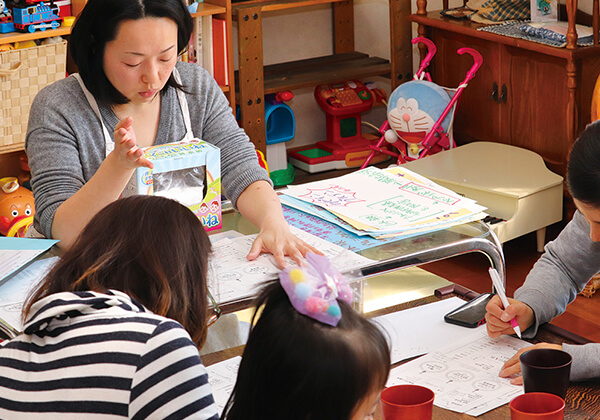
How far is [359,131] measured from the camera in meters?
4.16

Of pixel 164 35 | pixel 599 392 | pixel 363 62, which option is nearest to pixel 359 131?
pixel 363 62

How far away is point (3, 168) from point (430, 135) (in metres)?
1.84

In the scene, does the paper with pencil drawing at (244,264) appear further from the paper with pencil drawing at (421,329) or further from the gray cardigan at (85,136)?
the gray cardigan at (85,136)

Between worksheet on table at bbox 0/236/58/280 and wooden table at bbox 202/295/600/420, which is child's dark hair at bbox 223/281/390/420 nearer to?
wooden table at bbox 202/295/600/420

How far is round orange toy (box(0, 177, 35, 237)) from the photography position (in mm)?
3061

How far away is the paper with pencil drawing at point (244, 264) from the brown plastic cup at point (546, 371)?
0.34m

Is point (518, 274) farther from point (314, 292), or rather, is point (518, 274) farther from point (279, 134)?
point (314, 292)

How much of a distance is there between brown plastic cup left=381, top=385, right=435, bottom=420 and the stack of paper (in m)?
0.47

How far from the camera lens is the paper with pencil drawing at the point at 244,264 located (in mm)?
1274

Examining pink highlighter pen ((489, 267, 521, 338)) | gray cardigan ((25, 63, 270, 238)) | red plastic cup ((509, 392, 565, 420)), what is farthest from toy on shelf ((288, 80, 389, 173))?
red plastic cup ((509, 392, 565, 420))

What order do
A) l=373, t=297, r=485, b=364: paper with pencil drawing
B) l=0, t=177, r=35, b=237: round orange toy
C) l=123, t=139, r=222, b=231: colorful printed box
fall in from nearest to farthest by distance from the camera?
l=373, t=297, r=485, b=364: paper with pencil drawing → l=123, t=139, r=222, b=231: colorful printed box → l=0, t=177, r=35, b=237: round orange toy

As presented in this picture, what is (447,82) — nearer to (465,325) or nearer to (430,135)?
(430,135)

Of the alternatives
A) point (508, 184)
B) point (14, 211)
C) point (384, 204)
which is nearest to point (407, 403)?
point (384, 204)

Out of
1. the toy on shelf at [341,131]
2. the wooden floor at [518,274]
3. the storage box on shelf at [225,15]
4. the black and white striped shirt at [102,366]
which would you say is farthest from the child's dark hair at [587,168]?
the toy on shelf at [341,131]
